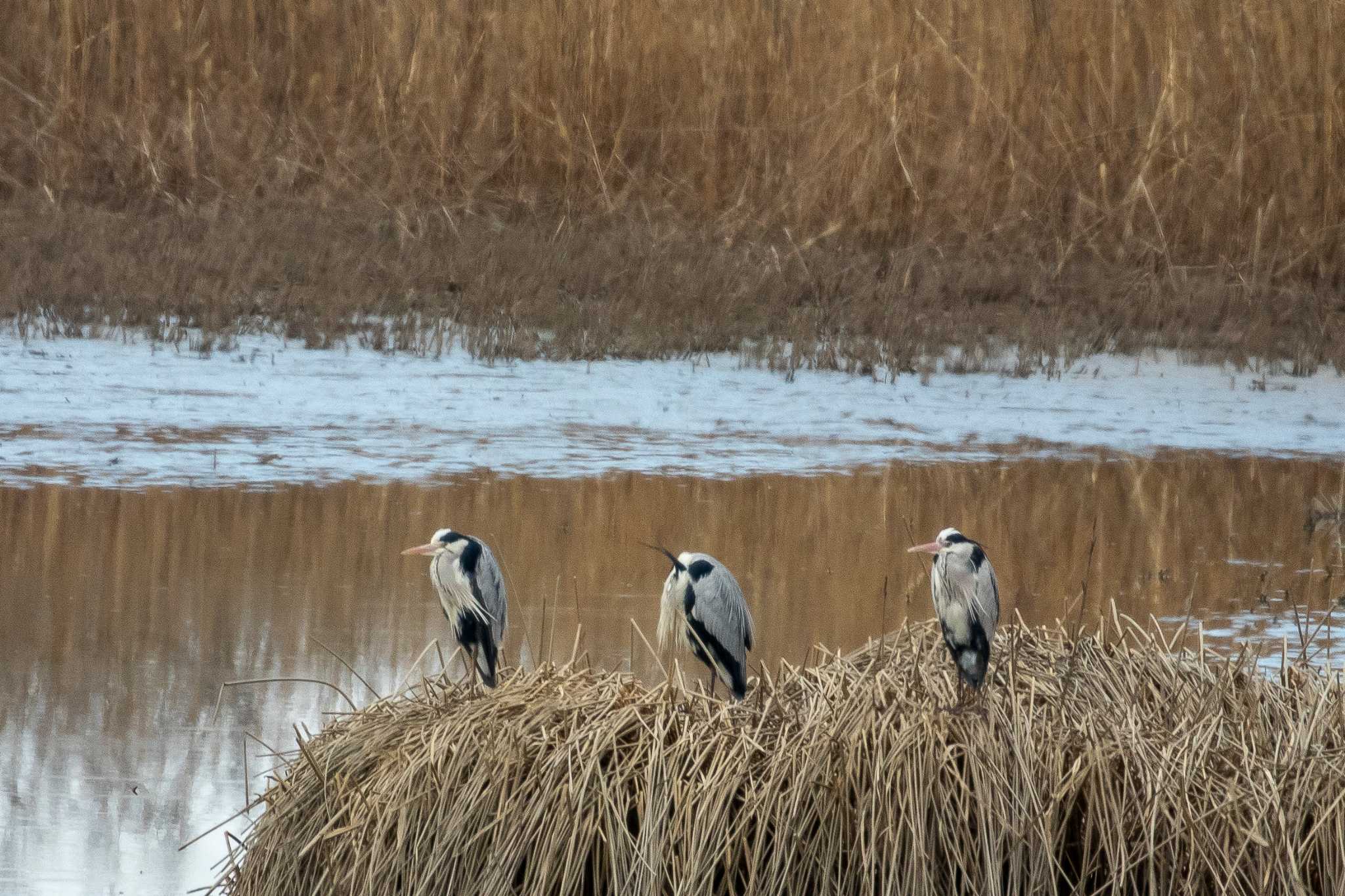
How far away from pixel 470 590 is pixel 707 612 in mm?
519

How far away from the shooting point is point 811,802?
3400 millimetres

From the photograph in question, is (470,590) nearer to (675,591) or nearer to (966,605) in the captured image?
(675,591)

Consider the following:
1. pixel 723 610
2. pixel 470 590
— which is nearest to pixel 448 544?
pixel 470 590

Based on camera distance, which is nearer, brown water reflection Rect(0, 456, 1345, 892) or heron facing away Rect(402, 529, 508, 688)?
heron facing away Rect(402, 529, 508, 688)

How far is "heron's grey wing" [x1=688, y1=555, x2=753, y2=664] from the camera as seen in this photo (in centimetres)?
406

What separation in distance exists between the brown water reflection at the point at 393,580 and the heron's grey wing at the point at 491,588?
0.26 m

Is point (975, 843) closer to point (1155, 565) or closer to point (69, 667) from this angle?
point (69, 667)

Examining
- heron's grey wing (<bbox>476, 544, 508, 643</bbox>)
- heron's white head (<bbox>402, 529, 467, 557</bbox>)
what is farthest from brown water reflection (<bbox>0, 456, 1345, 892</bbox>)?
heron's white head (<bbox>402, 529, 467, 557</bbox>)

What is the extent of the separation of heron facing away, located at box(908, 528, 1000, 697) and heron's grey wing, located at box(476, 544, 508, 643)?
3.27 ft

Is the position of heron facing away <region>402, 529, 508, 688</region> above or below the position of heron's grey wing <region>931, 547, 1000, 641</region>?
below

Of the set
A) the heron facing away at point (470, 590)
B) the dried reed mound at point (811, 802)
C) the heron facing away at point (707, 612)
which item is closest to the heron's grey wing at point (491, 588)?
the heron facing away at point (470, 590)

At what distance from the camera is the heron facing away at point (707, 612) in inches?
159

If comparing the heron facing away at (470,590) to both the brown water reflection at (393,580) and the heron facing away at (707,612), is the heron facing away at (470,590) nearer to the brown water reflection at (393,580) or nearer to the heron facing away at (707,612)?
the brown water reflection at (393,580)

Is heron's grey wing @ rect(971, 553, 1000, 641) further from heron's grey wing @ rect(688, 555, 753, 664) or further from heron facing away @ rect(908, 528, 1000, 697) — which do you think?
heron's grey wing @ rect(688, 555, 753, 664)
